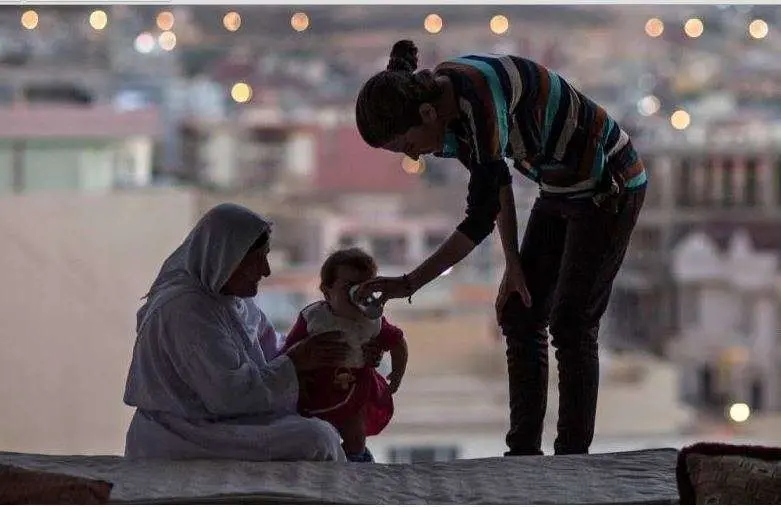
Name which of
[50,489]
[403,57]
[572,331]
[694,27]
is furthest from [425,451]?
[50,489]

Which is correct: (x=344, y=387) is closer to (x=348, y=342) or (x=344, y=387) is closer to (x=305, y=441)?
(x=348, y=342)

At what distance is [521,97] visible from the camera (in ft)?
8.05

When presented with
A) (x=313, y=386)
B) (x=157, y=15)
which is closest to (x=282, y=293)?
(x=157, y=15)

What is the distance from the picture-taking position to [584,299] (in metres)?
2.57

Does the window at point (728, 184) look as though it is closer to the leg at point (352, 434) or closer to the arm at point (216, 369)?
→ the leg at point (352, 434)

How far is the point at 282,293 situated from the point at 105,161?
60.1 inches

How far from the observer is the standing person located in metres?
2.38

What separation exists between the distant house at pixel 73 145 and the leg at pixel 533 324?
5.80 meters

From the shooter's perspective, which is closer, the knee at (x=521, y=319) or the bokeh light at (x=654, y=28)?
the knee at (x=521, y=319)

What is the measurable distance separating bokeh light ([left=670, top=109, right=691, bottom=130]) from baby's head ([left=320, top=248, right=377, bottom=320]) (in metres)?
5.55

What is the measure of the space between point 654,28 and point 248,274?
20.6 ft

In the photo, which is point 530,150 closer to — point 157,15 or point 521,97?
point 521,97

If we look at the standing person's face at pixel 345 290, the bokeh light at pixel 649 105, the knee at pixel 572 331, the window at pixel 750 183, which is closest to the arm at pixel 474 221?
the standing person's face at pixel 345 290

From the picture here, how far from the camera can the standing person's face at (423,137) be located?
7.78ft
